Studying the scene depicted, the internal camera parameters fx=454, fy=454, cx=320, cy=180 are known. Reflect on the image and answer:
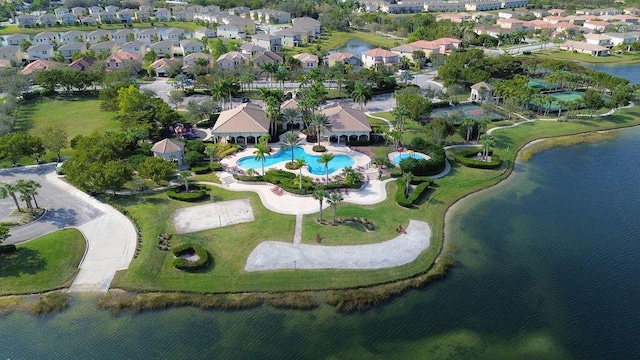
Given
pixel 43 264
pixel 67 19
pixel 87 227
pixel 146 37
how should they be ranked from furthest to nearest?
pixel 67 19
pixel 146 37
pixel 87 227
pixel 43 264

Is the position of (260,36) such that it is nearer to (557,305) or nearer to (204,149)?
(204,149)

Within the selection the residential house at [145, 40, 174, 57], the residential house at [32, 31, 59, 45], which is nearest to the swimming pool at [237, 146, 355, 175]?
the residential house at [145, 40, 174, 57]

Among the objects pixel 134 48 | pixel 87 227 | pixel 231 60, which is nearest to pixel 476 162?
pixel 87 227

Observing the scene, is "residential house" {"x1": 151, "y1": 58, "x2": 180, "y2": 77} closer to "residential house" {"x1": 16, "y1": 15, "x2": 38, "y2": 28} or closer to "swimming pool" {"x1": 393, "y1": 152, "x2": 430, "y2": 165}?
"swimming pool" {"x1": 393, "y1": 152, "x2": 430, "y2": 165}

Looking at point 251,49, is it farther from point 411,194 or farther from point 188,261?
point 188,261

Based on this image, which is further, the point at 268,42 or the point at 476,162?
the point at 268,42

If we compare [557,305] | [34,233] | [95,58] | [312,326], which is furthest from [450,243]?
[95,58]
